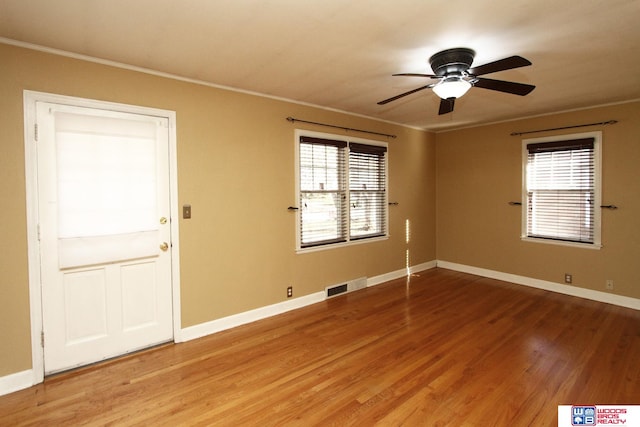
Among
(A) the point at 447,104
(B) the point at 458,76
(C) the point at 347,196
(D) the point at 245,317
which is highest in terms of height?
(B) the point at 458,76

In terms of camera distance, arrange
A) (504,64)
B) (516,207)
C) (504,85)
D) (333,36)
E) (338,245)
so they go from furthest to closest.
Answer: (516,207)
(338,245)
(504,85)
(333,36)
(504,64)

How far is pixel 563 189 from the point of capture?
443 centimetres

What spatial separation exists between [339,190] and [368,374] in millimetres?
2489

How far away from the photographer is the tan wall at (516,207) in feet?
12.9

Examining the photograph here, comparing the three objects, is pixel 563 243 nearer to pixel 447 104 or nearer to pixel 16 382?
pixel 447 104

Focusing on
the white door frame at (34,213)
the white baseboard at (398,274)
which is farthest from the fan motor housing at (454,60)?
the white baseboard at (398,274)

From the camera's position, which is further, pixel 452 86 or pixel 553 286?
pixel 553 286

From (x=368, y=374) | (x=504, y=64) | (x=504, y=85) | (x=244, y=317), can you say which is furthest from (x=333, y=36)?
(x=244, y=317)

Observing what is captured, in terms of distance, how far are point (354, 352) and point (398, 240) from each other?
274 cm

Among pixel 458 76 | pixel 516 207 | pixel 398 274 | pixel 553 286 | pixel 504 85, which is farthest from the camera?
pixel 398 274

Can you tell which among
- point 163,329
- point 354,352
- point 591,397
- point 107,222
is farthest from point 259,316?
point 591,397

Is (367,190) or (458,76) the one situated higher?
(458,76)

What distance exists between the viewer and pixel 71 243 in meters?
2.60

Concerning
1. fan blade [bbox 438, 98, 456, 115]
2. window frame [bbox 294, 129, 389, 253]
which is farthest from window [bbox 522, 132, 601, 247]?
fan blade [bbox 438, 98, 456, 115]
